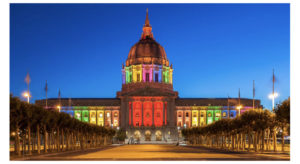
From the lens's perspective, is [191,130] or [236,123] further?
[191,130]

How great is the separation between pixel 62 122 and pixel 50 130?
2869 mm

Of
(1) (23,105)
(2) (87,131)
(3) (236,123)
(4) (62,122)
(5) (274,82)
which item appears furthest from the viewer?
(2) (87,131)

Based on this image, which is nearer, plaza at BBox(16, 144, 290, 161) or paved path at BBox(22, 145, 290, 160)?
plaza at BBox(16, 144, 290, 161)

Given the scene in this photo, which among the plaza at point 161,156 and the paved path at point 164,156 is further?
the paved path at point 164,156
